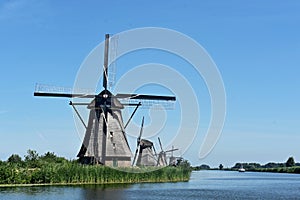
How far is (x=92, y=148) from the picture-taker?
38.6 metres

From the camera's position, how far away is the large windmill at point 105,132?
3841 centimetres

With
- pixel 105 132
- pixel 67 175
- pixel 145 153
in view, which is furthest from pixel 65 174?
pixel 145 153

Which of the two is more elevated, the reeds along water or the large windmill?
the large windmill

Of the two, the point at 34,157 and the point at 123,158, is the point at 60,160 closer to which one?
the point at 34,157

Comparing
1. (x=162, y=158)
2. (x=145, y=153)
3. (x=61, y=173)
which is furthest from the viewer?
(x=162, y=158)

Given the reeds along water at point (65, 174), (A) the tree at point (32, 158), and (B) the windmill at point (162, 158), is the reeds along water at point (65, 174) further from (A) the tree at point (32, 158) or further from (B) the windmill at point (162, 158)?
(B) the windmill at point (162, 158)

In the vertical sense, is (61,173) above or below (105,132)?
below

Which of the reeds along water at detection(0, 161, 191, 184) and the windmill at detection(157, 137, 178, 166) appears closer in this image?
the reeds along water at detection(0, 161, 191, 184)

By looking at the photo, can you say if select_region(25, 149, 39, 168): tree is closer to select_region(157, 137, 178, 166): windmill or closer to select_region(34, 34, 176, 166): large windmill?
select_region(34, 34, 176, 166): large windmill

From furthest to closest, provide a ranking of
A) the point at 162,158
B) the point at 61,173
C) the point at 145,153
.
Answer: the point at 162,158
the point at 145,153
the point at 61,173

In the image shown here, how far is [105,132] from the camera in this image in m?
38.5

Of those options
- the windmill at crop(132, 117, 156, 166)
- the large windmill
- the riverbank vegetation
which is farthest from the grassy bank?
the windmill at crop(132, 117, 156, 166)

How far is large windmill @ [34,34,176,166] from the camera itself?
126 ft

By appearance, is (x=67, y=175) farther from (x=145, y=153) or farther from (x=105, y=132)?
(x=145, y=153)
